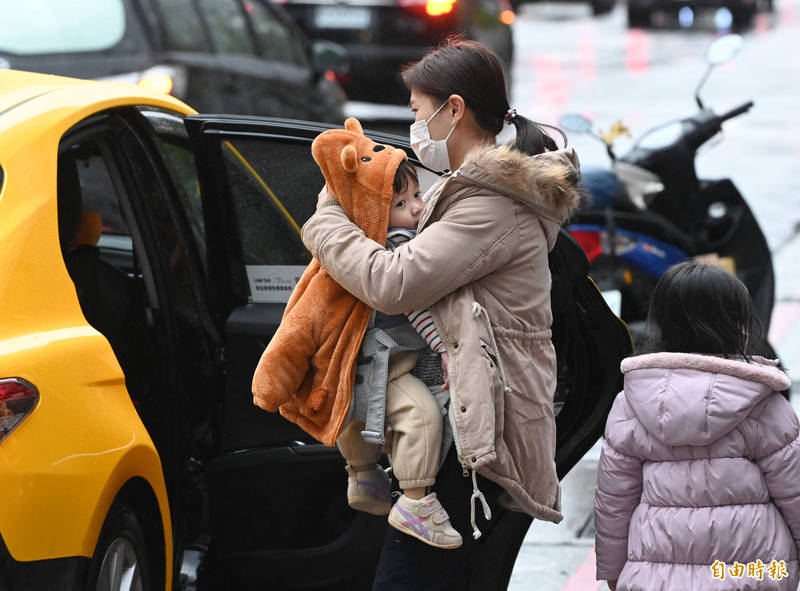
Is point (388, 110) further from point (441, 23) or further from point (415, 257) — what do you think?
point (415, 257)

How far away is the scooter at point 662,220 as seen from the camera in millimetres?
5211

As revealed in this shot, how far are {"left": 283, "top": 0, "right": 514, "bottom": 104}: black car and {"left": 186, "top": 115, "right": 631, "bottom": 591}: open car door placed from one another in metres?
8.60

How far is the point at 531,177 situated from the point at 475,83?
0.82ft

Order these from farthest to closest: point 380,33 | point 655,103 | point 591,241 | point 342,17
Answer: point 655,103, point 342,17, point 380,33, point 591,241

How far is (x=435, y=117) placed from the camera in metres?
2.73

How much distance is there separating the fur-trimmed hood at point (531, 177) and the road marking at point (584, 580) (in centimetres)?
174

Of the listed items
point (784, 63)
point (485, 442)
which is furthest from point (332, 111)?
point (784, 63)

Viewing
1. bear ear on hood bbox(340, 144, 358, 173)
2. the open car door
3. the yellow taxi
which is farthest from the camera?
the open car door

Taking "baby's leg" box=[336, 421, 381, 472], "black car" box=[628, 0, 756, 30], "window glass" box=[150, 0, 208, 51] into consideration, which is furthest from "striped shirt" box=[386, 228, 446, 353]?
"black car" box=[628, 0, 756, 30]

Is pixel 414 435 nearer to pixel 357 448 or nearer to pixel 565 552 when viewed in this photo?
pixel 357 448

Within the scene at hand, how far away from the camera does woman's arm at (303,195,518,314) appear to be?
256cm

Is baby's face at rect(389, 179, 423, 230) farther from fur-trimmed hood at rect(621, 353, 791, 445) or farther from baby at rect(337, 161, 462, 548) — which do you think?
fur-trimmed hood at rect(621, 353, 791, 445)

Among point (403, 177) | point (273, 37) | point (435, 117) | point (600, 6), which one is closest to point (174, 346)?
point (403, 177)

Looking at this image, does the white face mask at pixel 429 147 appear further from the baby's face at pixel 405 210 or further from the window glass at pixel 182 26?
the window glass at pixel 182 26
